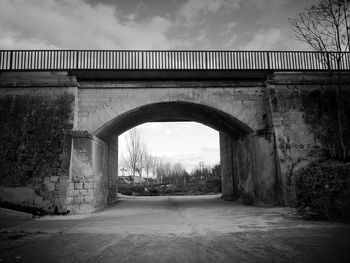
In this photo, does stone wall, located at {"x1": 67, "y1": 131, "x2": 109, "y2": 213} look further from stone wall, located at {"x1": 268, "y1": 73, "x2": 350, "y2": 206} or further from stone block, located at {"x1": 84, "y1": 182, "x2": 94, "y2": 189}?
stone wall, located at {"x1": 268, "y1": 73, "x2": 350, "y2": 206}

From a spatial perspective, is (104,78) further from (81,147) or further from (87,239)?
(87,239)

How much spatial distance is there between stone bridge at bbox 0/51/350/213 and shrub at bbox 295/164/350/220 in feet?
3.96

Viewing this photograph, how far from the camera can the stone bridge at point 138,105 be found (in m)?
9.86

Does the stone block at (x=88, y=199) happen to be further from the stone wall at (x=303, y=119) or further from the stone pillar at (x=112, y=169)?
the stone wall at (x=303, y=119)

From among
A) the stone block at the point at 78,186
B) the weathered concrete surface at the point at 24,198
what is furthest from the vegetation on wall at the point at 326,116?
the weathered concrete surface at the point at 24,198

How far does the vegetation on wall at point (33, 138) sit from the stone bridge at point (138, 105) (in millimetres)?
34

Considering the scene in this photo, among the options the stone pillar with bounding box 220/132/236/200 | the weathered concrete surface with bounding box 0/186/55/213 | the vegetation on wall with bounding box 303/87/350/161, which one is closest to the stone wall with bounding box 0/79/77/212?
the weathered concrete surface with bounding box 0/186/55/213

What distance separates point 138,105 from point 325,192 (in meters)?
6.80

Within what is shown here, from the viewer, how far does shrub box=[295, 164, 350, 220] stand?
21.2 feet

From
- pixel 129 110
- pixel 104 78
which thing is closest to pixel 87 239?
pixel 129 110

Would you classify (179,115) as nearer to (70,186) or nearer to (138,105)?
(138,105)

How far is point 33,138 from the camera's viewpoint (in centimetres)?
992

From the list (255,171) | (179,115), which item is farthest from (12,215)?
(255,171)

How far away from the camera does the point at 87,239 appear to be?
5.14 meters
